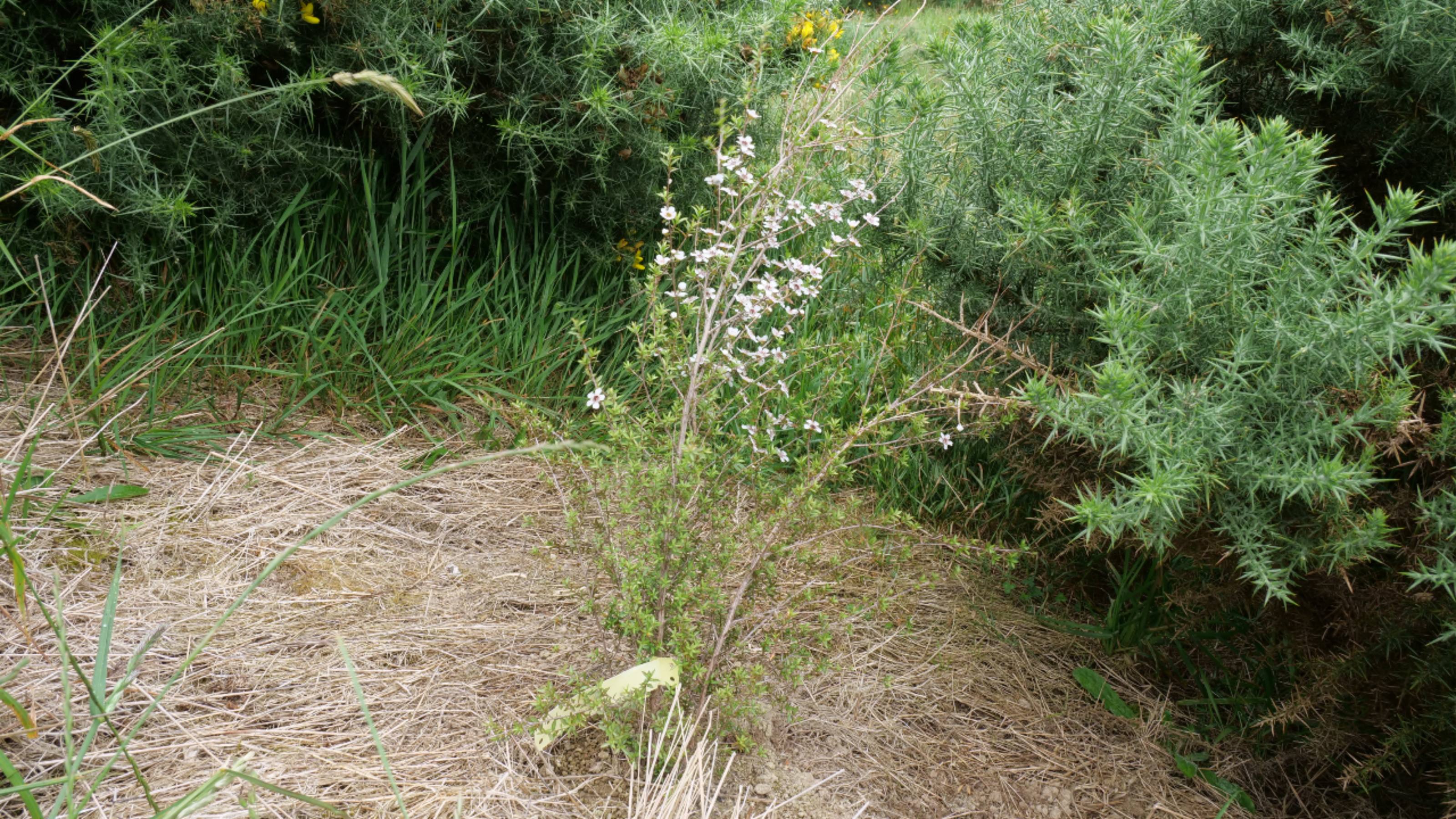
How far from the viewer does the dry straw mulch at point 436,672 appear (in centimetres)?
192

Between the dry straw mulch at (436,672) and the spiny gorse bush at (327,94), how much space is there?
74 centimetres

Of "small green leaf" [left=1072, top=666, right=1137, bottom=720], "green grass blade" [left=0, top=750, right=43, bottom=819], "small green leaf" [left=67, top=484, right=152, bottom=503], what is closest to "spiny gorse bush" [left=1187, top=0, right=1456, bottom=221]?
"small green leaf" [left=1072, top=666, right=1137, bottom=720]

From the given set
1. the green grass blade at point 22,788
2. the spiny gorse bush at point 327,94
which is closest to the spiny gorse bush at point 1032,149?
the spiny gorse bush at point 327,94

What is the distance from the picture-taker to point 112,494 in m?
2.56

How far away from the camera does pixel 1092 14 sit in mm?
2389

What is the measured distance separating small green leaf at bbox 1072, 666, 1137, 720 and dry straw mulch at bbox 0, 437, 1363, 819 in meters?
0.03

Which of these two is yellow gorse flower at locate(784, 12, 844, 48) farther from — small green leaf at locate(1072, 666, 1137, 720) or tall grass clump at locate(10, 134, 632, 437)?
small green leaf at locate(1072, 666, 1137, 720)

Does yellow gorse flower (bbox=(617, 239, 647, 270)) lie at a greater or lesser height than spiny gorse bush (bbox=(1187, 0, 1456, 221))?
lesser

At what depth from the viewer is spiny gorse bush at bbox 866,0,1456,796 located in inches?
69.5

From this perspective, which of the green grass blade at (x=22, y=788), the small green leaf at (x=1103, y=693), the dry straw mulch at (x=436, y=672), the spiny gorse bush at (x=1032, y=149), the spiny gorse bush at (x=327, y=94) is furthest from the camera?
the spiny gorse bush at (x=327, y=94)

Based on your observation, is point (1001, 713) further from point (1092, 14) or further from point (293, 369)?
point (293, 369)

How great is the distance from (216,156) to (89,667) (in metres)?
1.48

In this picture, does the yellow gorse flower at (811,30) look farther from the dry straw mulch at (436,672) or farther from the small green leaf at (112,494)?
the small green leaf at (112,494)

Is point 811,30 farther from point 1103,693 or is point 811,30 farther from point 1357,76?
point 1103,693
